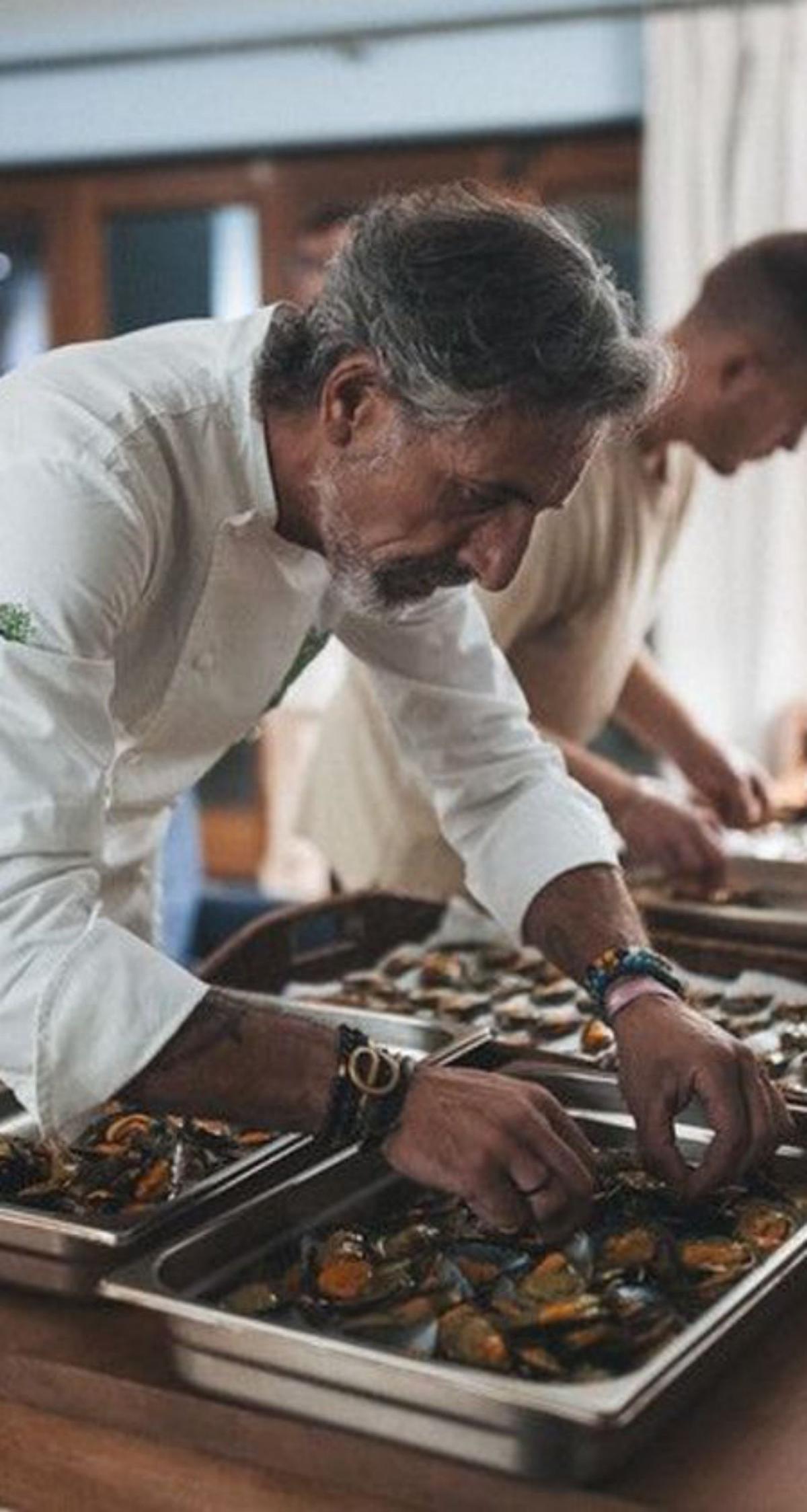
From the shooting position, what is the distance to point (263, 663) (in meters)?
1.73

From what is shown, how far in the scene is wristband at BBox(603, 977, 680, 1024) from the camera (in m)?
1.56

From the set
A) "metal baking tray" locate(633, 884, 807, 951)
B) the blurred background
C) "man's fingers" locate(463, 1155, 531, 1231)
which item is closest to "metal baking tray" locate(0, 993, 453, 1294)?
"man's fingers" locate(463, 1155, 531, 1231)

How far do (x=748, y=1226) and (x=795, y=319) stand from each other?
1398 mm

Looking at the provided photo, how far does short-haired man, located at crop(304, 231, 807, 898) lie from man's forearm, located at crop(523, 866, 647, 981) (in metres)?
0.57

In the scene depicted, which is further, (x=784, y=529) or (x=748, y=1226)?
(x=784, y=529)

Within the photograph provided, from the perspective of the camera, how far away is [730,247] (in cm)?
518

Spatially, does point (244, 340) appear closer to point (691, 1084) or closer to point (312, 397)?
point (312, 397)

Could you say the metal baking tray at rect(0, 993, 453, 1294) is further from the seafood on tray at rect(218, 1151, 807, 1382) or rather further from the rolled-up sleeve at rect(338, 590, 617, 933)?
the rolled-up sleeve at rect(338, 590, 617, 933)

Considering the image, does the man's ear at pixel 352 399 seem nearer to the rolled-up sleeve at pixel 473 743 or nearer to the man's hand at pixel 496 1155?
the rolled-up sleeve at pixel 473 743

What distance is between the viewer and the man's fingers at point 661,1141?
1411mm

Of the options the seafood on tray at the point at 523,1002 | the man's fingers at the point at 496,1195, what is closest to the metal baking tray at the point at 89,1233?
the man's fingers at the point at 496,1195

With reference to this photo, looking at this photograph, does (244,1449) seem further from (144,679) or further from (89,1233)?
(144,679)

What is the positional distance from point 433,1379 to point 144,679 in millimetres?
754

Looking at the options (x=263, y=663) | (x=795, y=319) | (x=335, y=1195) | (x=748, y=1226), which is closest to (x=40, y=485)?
(x=263, y=663)
